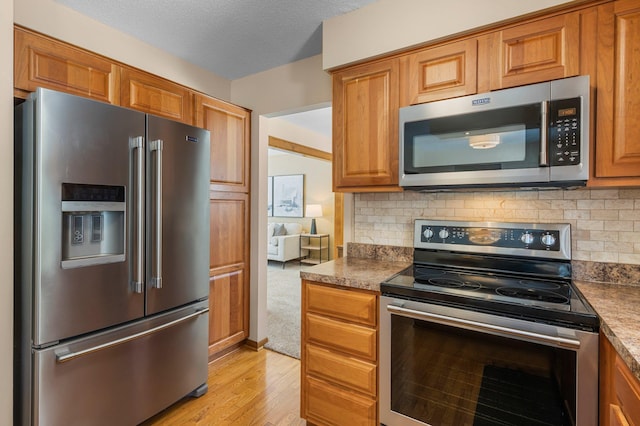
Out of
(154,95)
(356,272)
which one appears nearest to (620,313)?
(356,272)

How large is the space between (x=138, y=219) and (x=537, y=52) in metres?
2.18

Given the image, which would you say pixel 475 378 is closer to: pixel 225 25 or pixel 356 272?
pixel 356 272

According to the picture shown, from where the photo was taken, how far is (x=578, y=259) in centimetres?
159

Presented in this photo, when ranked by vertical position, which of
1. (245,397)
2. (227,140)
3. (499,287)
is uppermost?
(227,140)

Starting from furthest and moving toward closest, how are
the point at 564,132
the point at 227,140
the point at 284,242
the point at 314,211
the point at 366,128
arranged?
the point at 314,211 < the point at 284,242 < the point at 227,140 < the point at 366,128 < the point at 564,132

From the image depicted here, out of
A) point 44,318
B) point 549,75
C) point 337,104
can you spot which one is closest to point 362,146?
point 337,104

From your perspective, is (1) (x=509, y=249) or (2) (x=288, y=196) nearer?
(1) (x=509, y=249)

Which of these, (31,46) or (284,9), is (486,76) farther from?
(31,46)

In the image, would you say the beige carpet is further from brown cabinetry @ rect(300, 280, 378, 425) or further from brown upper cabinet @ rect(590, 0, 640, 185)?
brown upper cabinet @ rect(590, 0, 640, 185)

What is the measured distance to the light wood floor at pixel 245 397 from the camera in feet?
6.30

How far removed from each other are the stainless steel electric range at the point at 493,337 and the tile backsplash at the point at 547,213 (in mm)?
82

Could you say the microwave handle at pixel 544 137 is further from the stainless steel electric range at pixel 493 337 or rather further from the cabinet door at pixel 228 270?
the cabinet door at pixel 228 270

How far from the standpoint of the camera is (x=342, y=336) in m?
1.64

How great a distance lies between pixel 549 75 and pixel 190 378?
2.61 meters
